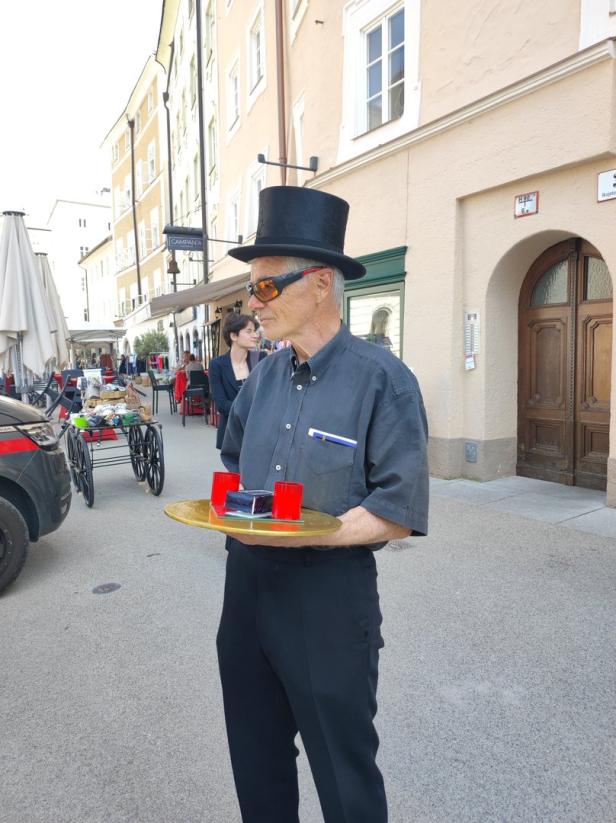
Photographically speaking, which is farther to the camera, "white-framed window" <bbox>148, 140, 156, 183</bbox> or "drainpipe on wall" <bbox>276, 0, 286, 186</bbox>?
"white-framed window" <bbox>148, 140, 156, 183</bbox>

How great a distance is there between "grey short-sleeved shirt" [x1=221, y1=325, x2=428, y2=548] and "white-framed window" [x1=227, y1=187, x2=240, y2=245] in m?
16.5

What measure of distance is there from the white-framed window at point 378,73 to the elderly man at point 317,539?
7471 mm

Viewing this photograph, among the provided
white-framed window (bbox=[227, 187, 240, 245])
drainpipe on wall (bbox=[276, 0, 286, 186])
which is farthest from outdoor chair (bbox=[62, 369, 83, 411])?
white-framed window (bbox=[227, 187, 240, 245])

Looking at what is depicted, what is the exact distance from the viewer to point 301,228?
64.8 inches

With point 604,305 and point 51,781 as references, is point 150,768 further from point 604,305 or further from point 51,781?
point 604,305

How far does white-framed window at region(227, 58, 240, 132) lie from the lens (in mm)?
16909

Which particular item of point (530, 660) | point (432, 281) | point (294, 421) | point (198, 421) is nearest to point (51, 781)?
point (294, 421)

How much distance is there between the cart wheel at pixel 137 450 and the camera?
7867mm

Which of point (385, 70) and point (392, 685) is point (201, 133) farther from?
point (392, 685)

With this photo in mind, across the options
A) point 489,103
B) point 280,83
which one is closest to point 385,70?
point 489,103

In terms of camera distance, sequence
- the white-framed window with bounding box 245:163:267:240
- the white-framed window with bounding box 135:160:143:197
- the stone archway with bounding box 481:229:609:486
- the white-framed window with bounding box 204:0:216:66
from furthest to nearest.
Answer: the white-framed window with bounding box 135:160:143:197 < the white-framed window with bounding box 204:0:216:66 < the white-framed window with bounding box 245:163:267:240 < the stone archway with bounding box 481:229:609:486

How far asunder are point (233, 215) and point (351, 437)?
17.4 m

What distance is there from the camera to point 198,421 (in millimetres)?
15164

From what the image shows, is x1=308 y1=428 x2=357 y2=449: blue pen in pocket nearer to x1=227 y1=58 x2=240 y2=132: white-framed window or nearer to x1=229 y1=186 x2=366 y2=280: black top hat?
x1=229 y1=186 x2=366 y2=280: black top hat
